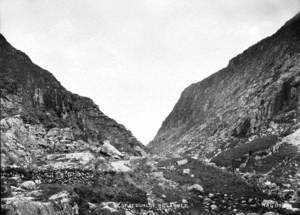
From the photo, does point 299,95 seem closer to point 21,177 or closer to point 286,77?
point 286,77

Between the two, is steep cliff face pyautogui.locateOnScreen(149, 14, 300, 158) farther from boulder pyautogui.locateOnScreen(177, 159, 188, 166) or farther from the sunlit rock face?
the sunlit rock face

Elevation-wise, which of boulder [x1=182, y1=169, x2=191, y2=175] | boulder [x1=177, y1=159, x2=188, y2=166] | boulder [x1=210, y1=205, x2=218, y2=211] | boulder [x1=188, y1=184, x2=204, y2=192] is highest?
boulder [x1=177, y1=159, x2=188, y2=166]

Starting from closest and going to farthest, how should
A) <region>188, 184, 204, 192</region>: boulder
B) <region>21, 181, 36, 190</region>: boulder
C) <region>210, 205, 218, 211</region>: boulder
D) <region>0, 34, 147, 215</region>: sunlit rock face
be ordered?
<region>0, 34, 147, 215</region>: sunlit rock face → <region>21, 181, 36, 190</region>: boulder → <region>210, 205, 218, 211</region>: boulder → <region>188, 184, 204, 192</region>: boulder

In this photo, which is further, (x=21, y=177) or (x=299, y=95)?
(x=299, y=95)

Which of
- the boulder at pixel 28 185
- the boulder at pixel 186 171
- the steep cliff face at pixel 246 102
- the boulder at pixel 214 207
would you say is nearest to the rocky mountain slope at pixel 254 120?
the steep cliff face at pixel 246 102

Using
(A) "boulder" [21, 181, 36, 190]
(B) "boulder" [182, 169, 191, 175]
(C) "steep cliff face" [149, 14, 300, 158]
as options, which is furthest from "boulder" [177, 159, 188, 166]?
Result: (A) "boulder" [21, 181, 36, 190]

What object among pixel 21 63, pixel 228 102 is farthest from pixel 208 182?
pixel 228 102
